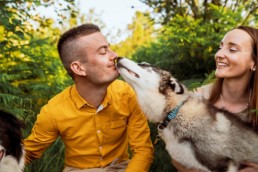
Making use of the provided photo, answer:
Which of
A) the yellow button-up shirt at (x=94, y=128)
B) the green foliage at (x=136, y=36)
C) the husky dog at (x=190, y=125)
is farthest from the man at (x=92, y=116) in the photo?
the green foliage at (x=136, y=36)

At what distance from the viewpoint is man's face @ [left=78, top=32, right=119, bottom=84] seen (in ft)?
12.2

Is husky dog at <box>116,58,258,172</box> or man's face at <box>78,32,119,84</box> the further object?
man's face at <box>78,32,119,84</box>

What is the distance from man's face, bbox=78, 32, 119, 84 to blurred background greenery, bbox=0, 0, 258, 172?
134 cm

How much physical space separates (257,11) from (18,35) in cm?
389

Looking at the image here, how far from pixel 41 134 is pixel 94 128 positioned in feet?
1.62

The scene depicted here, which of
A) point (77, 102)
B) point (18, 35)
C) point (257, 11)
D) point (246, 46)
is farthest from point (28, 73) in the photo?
point (257, 11)

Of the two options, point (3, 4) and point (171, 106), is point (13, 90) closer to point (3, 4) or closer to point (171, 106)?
point (3, 4)

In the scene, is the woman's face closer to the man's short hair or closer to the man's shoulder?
the man's short hair

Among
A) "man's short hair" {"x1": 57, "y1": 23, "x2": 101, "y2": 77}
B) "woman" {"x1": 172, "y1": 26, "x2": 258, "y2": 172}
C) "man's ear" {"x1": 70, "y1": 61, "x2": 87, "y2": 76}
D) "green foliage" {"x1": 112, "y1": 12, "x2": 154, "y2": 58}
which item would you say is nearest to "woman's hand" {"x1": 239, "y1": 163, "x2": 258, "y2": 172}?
"woman" {"x1": 172, "y1": 26, "x2": 258, "y2": 172}

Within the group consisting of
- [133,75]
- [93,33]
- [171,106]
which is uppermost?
[93,33]

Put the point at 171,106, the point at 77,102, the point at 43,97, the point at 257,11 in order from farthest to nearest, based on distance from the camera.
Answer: the point at 257,11 → the point at 43,97 → the point at 77,102 → the point at 171,106

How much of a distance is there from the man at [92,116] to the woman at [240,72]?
0.59m

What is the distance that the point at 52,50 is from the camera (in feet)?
26.6

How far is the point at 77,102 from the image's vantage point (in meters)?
3.83
